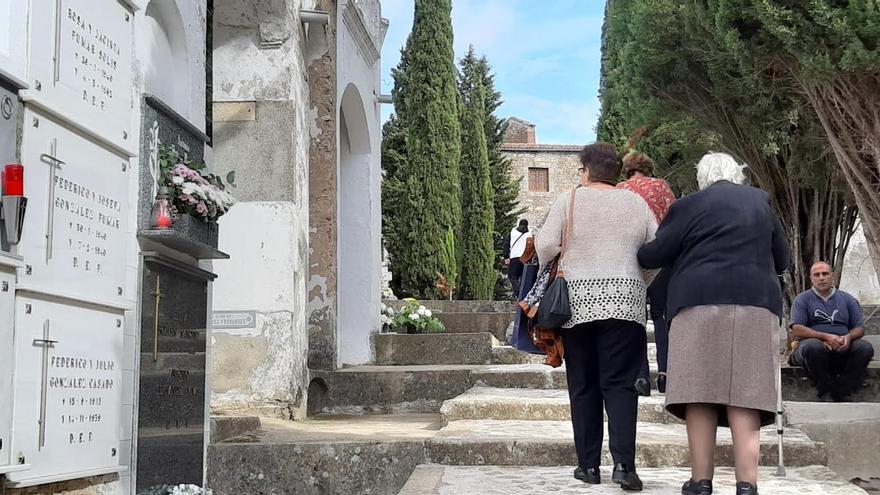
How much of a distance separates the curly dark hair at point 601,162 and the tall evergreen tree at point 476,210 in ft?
73.1

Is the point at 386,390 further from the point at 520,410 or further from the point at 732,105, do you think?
the point at 732,105

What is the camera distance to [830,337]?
345 inches

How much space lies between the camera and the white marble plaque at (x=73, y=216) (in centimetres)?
364

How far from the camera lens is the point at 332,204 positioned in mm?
8820

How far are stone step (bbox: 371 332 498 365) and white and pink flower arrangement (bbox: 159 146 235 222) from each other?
5.49m

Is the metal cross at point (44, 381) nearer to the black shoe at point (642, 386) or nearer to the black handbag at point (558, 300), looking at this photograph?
the black handbag at point (558, 300)

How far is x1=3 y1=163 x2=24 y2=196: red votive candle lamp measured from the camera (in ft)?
11.1

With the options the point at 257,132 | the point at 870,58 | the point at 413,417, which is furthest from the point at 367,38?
the point at 870,58

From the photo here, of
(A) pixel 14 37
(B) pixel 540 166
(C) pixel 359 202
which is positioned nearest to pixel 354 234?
(C) pixel 359 202

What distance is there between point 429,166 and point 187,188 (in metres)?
19.1

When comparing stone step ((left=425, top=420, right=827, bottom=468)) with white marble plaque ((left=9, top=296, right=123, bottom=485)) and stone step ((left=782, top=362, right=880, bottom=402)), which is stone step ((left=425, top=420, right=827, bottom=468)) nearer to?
white marble plaque ((left=9, top=296, right=123, bottom=485))

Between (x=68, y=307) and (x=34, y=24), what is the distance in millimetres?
1124

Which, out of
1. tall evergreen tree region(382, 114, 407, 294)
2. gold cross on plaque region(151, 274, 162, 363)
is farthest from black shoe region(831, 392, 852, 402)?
tall evergreen tree region(382, 114, 407, 294)

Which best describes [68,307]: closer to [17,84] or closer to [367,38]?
[17,84]
